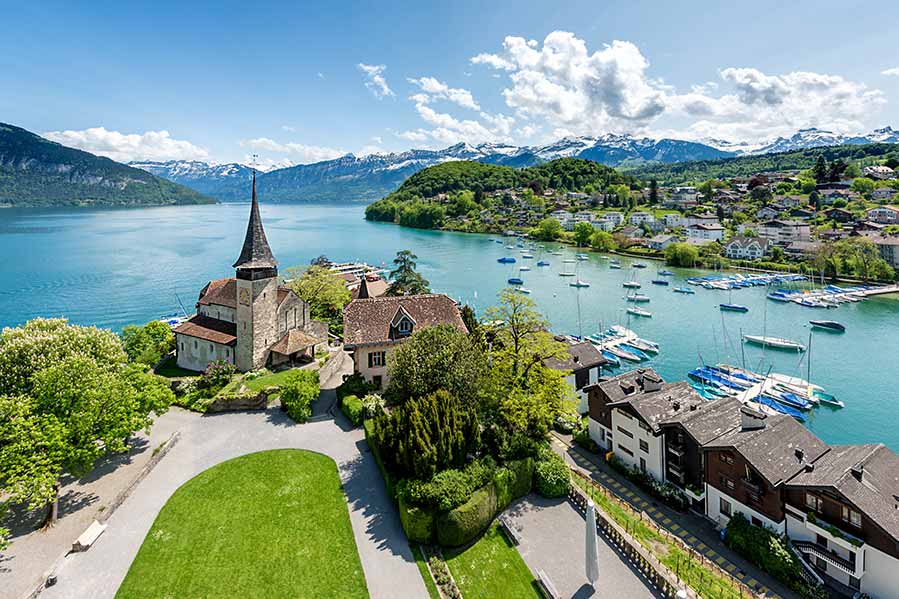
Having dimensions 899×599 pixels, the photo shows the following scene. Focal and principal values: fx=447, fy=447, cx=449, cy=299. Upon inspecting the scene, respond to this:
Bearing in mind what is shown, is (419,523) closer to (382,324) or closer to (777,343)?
(382,324)

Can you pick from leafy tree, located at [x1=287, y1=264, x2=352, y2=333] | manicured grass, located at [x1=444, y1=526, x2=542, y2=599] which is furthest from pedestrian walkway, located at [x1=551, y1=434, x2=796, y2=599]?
leafy tree, located at [x1=287, y1=264, x2=352, y2=333]

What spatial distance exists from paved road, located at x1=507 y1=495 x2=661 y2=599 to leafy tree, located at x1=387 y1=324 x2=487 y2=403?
6276 millimetres

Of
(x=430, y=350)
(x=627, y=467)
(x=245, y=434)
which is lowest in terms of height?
(x=627, y=467)

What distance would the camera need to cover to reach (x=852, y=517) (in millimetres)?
A: 18547

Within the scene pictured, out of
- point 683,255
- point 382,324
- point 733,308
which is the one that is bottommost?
point 733,308

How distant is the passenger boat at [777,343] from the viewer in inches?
2181

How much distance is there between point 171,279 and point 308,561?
9206cm

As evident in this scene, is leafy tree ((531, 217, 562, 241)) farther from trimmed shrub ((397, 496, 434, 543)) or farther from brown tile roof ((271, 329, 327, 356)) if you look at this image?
trimmed shrub ((397, 496, 434, 543))

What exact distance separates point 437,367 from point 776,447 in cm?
1780

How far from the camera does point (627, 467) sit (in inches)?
1075

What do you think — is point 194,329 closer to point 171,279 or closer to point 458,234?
point 171,279

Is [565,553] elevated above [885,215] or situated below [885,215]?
below

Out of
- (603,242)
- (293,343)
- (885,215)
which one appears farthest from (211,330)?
(885,215)

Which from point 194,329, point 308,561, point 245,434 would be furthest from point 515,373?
point 194,329
